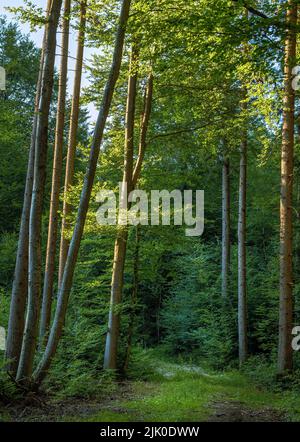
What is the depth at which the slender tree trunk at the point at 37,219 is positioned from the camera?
7.64 m

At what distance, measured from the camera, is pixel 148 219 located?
12320 mm

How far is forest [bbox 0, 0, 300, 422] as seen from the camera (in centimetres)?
761

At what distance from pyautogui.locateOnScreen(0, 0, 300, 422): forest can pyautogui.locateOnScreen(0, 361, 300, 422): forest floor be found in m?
0.06

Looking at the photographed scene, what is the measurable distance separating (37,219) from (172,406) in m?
3.95

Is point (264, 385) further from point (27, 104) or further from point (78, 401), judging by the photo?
point (27, 104)

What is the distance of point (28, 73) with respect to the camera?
26516mm

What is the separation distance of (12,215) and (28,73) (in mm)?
8160

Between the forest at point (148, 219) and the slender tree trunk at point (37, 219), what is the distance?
21mm

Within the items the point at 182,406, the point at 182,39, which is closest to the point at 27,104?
the point at 182,39
